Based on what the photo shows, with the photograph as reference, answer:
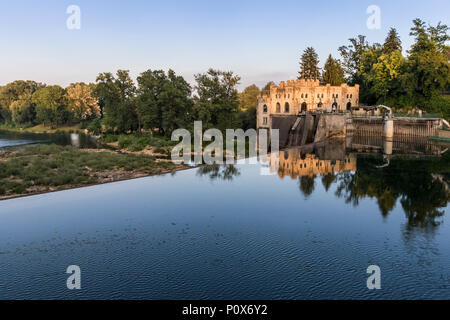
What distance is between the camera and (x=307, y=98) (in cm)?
8175

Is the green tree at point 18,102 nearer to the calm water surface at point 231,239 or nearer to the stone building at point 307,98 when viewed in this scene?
the stone building at point 307,98

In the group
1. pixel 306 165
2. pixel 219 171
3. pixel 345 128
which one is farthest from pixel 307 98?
pixel 219 171

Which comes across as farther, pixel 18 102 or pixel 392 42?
pixel 18 102

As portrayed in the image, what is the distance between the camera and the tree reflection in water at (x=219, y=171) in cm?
4112

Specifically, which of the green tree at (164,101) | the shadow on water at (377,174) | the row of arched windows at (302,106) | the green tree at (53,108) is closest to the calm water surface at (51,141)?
the green tree at (164,101)

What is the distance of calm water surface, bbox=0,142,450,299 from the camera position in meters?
15.9

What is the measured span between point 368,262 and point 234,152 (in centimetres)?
4089

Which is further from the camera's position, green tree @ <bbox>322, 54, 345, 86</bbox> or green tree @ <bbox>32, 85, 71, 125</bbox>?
green tree @ <bbox>32, 85, 71, 125</bbox>

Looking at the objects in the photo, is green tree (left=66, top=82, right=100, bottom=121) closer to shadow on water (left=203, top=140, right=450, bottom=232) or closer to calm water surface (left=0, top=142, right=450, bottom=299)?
shadow on water (left=203, top=140, right=450, bottom=232)

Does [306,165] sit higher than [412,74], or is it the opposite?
[412,74]

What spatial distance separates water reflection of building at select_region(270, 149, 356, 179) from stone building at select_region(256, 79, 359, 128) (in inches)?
1152

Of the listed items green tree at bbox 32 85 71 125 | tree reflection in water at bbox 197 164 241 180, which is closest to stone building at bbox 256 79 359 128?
tree reflection in water at bbox 197 164 241 180

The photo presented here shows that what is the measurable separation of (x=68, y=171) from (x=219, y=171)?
58.4 feet

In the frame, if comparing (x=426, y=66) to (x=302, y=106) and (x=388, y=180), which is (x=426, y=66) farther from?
(x=388, y=180)
